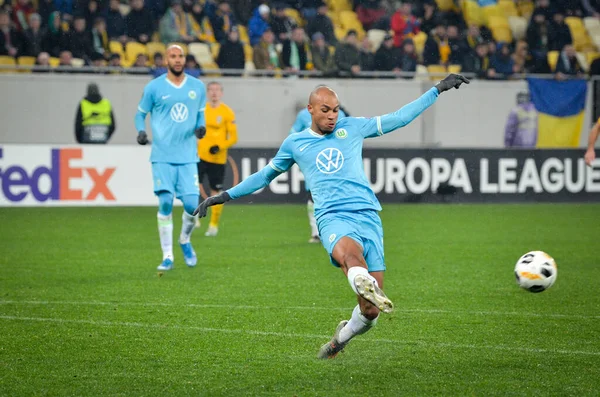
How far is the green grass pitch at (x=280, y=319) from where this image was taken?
5957mm

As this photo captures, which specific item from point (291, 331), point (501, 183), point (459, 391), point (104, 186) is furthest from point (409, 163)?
point (459, 391)

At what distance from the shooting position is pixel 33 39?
2112 cm

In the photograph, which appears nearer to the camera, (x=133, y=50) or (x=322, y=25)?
(x=133, y=50)

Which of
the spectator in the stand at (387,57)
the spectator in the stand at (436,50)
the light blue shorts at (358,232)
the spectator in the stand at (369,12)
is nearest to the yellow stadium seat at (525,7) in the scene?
the spectator in the stand at (436,50)

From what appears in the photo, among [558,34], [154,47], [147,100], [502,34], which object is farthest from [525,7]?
[147,100]

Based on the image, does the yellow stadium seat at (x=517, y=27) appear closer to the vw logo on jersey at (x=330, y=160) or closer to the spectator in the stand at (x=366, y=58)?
the spectator in the stand at (x=366, y=58)

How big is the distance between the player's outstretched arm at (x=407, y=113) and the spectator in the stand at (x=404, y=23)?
18.0 m

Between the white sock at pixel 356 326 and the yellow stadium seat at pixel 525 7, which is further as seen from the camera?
the yellow stadium seat at pixel 525 7

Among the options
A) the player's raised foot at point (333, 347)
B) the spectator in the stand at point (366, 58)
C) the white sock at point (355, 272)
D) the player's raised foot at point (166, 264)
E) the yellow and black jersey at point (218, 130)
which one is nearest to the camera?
the white sock at point (355, 272)

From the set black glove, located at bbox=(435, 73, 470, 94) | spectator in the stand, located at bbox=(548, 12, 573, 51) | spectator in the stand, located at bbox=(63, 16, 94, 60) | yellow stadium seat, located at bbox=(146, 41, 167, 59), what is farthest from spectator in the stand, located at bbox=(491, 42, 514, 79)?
black glove, located at bbox=(435, 73, 470, 94)

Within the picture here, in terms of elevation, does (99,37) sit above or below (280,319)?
above

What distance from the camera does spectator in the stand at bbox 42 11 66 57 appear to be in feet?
69.6

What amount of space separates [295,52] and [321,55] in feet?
2.01

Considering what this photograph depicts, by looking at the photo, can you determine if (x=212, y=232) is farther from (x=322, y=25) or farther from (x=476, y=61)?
(x=476, y=61)
